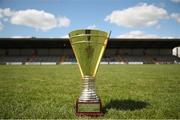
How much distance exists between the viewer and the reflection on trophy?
4.78 metres

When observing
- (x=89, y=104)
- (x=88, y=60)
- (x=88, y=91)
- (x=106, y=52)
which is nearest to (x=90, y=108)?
(x=89, y=104)

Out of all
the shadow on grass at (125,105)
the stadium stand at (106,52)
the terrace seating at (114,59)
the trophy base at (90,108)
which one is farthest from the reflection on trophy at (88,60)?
the terrace seating at (114,59)

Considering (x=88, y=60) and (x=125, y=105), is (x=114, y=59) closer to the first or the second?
(x=125, y=105)

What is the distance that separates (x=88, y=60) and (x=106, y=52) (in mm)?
56538

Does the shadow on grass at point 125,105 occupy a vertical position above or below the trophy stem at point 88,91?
below

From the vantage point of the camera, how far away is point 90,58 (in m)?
4.91

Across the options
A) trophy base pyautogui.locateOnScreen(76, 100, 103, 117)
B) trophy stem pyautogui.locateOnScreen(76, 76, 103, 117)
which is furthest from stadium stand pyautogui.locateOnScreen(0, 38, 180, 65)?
trophy base pyautogui.locateOnScreen(76, 100, 103, 117)

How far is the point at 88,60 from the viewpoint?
4910mm

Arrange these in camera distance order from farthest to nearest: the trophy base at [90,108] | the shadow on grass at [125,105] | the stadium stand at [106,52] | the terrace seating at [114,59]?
the terrace seating at [114,59] < the stadium stand at [106,52] < the shadow on grass at [125,105] < the trophy base at [90,108]

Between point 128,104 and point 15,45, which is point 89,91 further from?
point 15,45

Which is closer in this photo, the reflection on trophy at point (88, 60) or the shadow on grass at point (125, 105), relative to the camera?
the reflection on trophy at point (88, 60)

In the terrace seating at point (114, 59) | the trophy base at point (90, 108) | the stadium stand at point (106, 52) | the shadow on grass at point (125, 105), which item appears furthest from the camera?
the terrace seating at point (114, 59)

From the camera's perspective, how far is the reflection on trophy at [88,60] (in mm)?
4781

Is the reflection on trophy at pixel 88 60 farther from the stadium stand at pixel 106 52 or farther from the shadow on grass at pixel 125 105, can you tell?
the stadium stand at pixel 106 52
